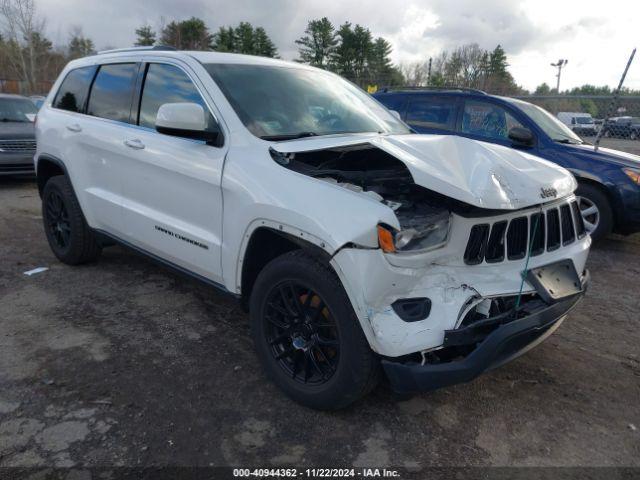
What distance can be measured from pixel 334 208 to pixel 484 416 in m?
1.42

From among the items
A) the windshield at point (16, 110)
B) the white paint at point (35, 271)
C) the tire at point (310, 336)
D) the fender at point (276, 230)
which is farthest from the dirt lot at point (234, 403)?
the windshield at point (16, 110)

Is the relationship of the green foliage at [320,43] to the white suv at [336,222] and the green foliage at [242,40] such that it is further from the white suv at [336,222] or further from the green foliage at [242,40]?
the white suv at [336,222]

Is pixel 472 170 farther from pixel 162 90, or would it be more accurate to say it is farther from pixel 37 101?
pixel 37 101

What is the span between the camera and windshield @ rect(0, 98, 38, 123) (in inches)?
380

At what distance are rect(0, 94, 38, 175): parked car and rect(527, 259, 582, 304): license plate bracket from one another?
929 cm

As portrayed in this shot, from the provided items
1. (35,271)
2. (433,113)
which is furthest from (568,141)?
(35,271)

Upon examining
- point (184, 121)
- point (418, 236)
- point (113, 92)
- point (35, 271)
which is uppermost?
point (113, 92)

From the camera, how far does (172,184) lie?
3.28 m

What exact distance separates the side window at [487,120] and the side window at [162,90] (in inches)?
181

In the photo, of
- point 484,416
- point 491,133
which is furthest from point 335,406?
point 491,133

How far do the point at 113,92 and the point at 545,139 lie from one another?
16.8 ft

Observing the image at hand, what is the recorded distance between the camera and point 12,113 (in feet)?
32.1

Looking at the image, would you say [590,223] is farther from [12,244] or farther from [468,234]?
[12,244]

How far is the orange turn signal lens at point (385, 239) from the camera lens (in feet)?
7.23
